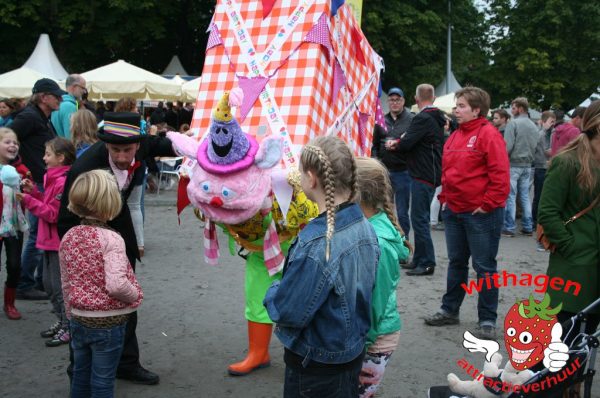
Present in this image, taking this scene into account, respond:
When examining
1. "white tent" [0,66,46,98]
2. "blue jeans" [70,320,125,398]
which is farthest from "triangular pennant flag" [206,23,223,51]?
"white tent" [0,66,46,98]

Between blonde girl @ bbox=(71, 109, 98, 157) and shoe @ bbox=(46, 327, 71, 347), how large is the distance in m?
1.48

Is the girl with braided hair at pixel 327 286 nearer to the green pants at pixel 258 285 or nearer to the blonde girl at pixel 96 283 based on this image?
the blonde girl at pixel 96 283

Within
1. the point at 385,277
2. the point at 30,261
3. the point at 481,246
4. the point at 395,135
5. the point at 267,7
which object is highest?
the point at 267,7

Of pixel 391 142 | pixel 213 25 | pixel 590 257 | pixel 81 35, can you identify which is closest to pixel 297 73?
pixel 213 25

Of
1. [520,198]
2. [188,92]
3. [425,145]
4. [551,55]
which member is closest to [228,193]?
[425,145]

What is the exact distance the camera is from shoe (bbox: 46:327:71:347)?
496cm

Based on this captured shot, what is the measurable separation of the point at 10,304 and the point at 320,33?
374 cm

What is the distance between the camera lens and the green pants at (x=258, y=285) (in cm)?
435

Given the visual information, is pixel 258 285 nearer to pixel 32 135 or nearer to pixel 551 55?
pixel 32 135

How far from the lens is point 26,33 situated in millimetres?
25984

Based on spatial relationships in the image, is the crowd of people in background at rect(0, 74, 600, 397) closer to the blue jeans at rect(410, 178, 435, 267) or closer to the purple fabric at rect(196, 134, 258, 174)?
the blue jeans at rect(410, 178, 435, 267)

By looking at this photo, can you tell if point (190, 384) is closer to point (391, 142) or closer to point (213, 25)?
point (213, 25)

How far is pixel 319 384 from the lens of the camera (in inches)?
105

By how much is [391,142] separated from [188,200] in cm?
369
